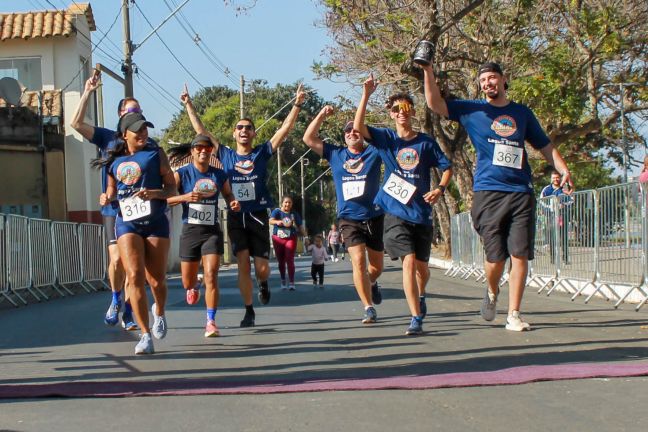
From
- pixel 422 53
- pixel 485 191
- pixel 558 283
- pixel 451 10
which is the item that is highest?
pixel 451 10

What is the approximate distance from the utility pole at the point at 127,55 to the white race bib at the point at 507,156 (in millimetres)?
16949

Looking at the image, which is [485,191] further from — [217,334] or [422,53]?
[217,334]

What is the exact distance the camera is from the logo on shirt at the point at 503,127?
8.51 metres

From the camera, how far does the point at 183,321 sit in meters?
11.2

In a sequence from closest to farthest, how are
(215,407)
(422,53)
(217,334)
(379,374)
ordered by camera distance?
(215,407) → (379,374) → (422,53) → (217,334)

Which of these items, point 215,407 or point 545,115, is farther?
point 545,115

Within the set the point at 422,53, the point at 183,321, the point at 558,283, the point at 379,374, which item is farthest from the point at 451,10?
the point at 379,374

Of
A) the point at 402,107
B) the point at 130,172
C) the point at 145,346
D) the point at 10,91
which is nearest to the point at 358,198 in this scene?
the point at 402,107

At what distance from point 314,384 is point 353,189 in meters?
4.33

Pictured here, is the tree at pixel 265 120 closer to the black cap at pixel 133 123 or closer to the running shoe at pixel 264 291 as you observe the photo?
the running shoe at pixel 264 291

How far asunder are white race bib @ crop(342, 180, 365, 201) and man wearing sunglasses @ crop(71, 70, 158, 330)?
7.31 feet

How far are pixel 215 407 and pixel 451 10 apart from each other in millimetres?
20708

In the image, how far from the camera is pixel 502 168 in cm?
852

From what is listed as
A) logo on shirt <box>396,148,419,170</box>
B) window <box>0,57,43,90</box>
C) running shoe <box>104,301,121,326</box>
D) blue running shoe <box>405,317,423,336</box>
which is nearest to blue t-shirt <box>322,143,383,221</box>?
logo on shirt <box>396,148,419,170</box>
